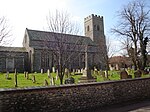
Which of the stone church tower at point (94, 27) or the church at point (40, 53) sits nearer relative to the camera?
the church at point (40, 53)

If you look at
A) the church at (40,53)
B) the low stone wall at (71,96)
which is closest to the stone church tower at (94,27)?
the church at (40,53)

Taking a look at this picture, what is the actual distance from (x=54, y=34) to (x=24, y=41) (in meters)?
42.1

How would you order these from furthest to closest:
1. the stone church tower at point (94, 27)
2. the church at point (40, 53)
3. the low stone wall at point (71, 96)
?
the stone church tower at point (94, 27), the church at point (40, 53), the low stone wall at point (71, 96)

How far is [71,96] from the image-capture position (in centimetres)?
1162

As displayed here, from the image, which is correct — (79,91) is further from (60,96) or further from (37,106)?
(37,106)

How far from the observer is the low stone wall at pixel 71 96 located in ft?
31.7

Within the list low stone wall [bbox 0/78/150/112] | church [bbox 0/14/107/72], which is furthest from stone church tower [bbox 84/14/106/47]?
low stone wall [bbox 0/78/150/112]

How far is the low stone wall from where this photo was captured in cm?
966

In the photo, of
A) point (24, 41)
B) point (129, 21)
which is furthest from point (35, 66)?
point (129, 21)

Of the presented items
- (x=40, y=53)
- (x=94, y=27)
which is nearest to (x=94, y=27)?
(x=94, y=27)

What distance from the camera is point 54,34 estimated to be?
58.1 ft

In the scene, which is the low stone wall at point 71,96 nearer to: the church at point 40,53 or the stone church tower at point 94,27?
the church at point 40,53

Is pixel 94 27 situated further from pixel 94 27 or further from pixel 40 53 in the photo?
pixel 40 53

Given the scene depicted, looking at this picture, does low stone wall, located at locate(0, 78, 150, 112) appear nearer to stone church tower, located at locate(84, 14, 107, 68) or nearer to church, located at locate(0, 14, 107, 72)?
church, located at locate(0, 14, 107, 72)
